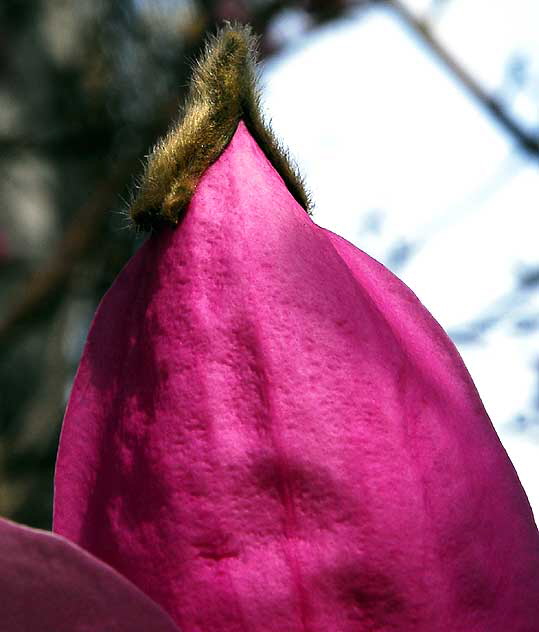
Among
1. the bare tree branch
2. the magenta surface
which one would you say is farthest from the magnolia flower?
the bare tree branch

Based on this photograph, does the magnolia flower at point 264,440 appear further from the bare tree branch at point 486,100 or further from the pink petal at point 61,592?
the bare tree branch at point 486,100

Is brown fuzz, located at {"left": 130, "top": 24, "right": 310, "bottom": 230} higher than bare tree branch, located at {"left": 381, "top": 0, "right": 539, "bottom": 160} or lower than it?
lower

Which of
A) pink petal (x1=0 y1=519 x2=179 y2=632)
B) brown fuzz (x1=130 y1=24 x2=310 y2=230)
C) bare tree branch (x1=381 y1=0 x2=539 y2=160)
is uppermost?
bare tree branch (x1=381 y1=0 x2=539 y2=160)

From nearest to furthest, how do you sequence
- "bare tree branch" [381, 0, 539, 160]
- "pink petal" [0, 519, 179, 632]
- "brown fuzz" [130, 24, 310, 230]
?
1. "pink petal" [0, 519, 179, 632]
2. "brown fuzz" [130, 24, 310, 230]
3. "bare tree branch" [381, 0, 539, 160]

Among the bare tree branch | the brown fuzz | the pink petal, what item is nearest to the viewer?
the pink petal

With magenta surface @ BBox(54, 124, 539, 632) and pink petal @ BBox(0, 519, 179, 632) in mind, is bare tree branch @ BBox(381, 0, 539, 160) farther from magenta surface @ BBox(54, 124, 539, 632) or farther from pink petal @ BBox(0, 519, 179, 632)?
pink petal @ BBox(0, 519, 179, 632)

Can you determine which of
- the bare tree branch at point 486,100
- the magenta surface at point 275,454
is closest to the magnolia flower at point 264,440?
the magenta surface at point 275,454

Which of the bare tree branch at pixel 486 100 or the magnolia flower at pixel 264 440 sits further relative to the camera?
the bare tree branch at pixel 486 100
